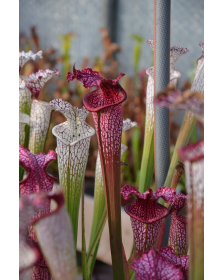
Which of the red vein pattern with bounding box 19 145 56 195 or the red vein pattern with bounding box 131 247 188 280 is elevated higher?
the red vein pattern with bounding box 19 145 56 195

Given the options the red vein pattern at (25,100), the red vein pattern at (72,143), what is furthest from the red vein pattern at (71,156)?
the red vein pattern at (25,100)

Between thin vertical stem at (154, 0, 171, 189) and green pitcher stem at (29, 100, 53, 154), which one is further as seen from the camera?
green pitcher stem at (29, 100, 53, 154)

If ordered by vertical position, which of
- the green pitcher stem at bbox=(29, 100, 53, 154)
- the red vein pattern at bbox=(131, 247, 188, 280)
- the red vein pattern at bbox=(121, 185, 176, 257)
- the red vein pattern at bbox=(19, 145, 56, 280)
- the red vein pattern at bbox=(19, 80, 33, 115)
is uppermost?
the red vein pattern at bbox=(19, 80, 33, 115)

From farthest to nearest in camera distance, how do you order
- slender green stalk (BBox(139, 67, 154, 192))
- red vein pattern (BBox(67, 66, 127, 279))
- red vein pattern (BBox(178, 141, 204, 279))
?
slender green stalk (BBox(139, 67, 154, 192)) < red vein pattern (BBox(67, 66, 127, 279)) < red vein pattern (BBox(178, 141, 204, 279))

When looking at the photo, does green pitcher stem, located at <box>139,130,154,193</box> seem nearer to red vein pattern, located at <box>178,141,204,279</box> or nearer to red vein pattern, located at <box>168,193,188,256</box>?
red vein pattern, located at <box>168,193,188,256</box>

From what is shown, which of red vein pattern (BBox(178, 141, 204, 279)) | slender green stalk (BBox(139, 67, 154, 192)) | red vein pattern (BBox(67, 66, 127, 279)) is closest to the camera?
red vein pattern (BBox(178, 141, 204, 279))

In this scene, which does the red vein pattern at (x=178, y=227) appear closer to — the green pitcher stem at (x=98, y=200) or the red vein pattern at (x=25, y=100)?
the green pitcher stem at (x=98, y=200)

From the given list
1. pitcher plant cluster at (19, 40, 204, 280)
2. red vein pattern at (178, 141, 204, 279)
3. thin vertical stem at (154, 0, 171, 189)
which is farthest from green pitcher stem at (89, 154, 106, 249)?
red vein pattern at (178, 141, 204, 279)

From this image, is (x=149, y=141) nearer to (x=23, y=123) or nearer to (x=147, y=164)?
(x=147, y=164)

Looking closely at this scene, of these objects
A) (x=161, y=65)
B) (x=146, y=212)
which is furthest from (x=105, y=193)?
(x=161, y=65)
